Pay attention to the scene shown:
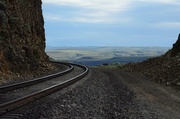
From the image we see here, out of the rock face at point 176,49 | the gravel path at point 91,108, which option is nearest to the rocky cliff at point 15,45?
the gravel path at point 91,108

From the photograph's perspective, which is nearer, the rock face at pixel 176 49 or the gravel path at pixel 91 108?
the gravel path at pixel 91 108

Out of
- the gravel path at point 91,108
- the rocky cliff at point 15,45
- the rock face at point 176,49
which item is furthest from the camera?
the rock face at point 176,49

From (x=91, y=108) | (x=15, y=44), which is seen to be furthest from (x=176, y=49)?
(x=91, y=108)

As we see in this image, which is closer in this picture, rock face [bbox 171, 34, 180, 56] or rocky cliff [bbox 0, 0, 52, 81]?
rocky cliff [bbox 0, 0, 52, 81]

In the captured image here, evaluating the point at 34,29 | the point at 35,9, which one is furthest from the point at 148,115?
the point at 35,9

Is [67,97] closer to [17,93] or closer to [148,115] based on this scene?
[17,93]

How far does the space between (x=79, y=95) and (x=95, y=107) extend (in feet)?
9.84

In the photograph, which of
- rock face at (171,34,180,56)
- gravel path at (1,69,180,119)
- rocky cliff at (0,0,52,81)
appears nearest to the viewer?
gravel path at (1,69,180,119)

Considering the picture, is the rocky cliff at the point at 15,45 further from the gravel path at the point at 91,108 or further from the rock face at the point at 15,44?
the gravel path at the point at 91,108

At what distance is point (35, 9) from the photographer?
42.8 m

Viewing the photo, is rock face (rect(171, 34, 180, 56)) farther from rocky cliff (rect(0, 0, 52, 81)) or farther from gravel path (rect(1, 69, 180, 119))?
gravel path (rect(1, 69, 180, 119))

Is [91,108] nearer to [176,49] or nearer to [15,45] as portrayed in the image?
[15,45]

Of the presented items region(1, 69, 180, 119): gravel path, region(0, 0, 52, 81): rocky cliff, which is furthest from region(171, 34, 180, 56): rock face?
region(1, 69, 180, 119): gravel path

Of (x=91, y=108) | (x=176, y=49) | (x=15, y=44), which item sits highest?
(x=15, y=44)
